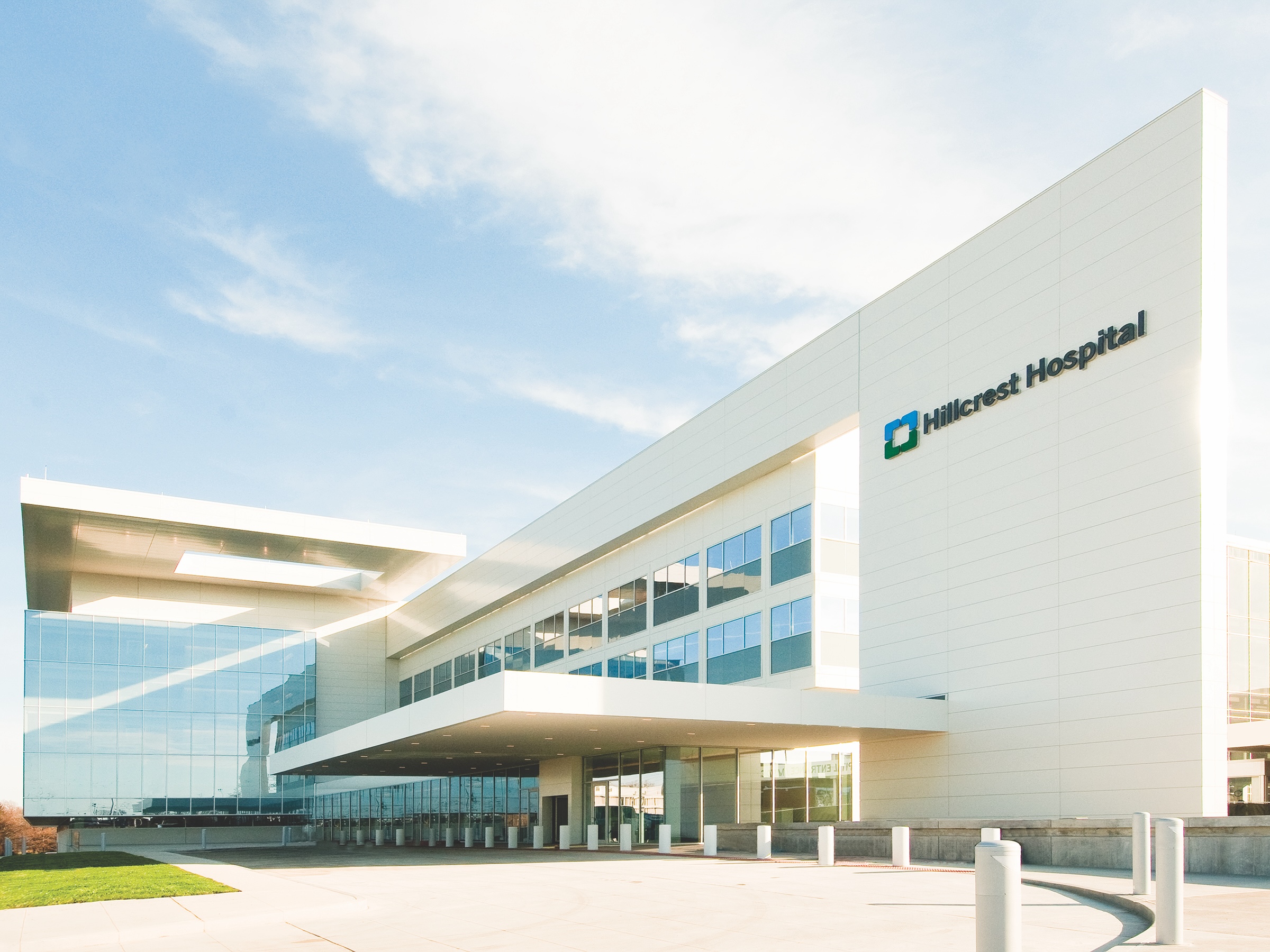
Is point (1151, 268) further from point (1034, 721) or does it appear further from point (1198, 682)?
point (1034, 721)

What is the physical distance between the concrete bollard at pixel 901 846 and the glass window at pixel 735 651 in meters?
11.3

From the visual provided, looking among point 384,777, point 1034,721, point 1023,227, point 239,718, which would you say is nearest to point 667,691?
point 1034,721

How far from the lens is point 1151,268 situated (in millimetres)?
22672

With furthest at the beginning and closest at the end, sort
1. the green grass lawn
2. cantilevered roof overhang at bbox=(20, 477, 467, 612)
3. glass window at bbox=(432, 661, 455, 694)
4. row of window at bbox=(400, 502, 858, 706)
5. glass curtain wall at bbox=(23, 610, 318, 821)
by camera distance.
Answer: glass window at bbox=(432, 661, 455, 694)
glass curtain wall at bbox=(23, 610, 318, 821)
cantilevered roof overhang at bbox=(20, 477, 467, 612)
row of window at bbox=(400, 502, 858, 706)
the green grass lawn

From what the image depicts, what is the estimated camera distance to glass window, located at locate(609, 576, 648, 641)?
40844mm

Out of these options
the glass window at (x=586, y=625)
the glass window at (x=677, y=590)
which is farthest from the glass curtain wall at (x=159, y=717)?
the glass window at (x=677, y=590)

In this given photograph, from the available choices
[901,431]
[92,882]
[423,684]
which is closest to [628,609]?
[901,431]

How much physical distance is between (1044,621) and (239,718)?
150 ft

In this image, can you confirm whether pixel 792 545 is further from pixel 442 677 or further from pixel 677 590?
pixel 442 677

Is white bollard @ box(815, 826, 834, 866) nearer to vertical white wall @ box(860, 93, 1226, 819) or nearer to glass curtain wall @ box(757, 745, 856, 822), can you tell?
vertical white wall @ box(860, 93, 1226, 819)

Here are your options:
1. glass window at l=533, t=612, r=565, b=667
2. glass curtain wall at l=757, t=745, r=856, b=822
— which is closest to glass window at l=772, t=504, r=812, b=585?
glass curtain wall at l=757, t=745, r=856, b=822

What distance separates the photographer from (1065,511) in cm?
2416

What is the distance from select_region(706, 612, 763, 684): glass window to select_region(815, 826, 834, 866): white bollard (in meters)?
10.5

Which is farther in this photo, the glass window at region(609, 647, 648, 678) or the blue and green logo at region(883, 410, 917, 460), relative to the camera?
the glass window at region(609, 647, 648, 678)
